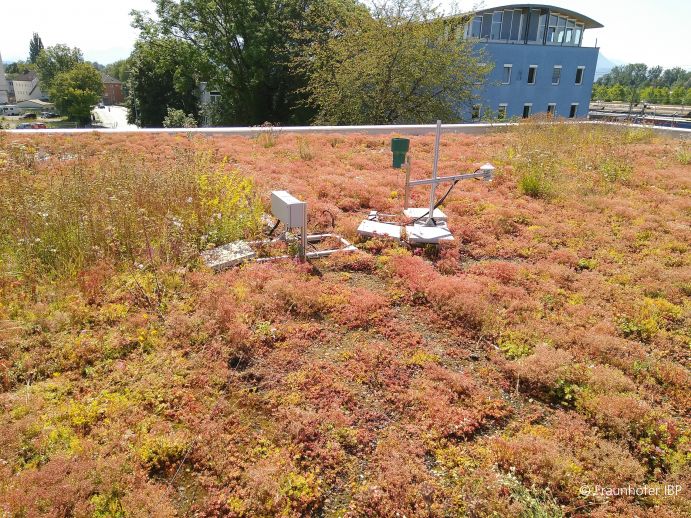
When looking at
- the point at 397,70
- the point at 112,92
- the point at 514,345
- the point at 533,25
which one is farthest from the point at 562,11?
the point at 112,92

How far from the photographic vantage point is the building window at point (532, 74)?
3269 centimetres

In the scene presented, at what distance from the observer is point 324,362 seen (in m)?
3.67

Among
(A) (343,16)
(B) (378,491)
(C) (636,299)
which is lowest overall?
(B) (378,491)

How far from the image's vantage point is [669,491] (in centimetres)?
257

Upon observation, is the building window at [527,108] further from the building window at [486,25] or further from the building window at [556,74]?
the building window at [486,25]

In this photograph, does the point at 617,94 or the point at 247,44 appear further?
the point at 617,94

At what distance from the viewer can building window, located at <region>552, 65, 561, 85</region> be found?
111 feet

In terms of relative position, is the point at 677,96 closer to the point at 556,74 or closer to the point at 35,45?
the point at 556,74

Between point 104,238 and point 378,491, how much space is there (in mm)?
4195

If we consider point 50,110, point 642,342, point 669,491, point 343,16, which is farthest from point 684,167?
point 50,110

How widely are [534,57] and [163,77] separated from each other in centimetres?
2881

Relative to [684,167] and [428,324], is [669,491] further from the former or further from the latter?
[684,167]

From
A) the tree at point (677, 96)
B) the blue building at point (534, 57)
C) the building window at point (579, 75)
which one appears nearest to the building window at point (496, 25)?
the blue building at point (534, 57)

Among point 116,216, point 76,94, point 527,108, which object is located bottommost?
point 116,216
